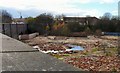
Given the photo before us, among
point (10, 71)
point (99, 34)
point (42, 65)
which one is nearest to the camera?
point (10, 71)

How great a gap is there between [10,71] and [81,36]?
41.4m

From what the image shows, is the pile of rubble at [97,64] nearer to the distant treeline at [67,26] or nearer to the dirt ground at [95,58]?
the dirt ground at [95,58]

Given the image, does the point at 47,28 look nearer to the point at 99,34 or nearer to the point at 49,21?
the point at 49,21

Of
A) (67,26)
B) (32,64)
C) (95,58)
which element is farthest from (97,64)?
(67,26)

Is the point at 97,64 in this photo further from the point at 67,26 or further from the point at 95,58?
the point at 67,26

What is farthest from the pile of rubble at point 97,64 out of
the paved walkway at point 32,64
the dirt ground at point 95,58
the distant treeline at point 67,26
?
the distant treeline at point 67,26

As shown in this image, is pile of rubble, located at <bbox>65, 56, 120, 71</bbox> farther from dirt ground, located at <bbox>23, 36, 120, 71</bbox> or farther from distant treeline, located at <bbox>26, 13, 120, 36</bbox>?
distant treeline, located at <bbox>26, 13, 120, 36</bbox>

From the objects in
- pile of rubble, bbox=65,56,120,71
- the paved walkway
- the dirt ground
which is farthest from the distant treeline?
the paved walkway

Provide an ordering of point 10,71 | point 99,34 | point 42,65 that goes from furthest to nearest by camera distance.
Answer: point 99,34
point 42,65
point 10,71

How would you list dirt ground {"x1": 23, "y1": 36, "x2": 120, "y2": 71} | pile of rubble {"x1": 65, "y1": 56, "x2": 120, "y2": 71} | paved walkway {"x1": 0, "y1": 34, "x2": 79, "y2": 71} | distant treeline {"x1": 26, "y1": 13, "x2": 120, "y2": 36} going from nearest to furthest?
paved walkway {"x1": 0, "y1": 34, "x2": 79, "y2": 71}
pile of rubble {"x1": 65, "y1": 56, "x2": 120, "y2": 71}
dirt ground {"x1": 23, "y1": 36, "x2": 120, "y2": 71}
distant treeline {"x1": 26, "y1": 13, "x2": 120, "y2": 36}

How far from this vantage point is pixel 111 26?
4256 cm

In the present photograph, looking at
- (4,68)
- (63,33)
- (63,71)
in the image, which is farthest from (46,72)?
Result: (63,33)

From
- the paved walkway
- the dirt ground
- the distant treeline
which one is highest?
the paved walkway

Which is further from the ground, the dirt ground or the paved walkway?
the paved walkway
